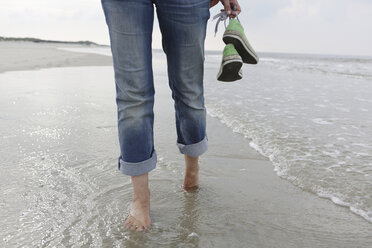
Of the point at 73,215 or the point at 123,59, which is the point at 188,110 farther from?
the point at 73,215

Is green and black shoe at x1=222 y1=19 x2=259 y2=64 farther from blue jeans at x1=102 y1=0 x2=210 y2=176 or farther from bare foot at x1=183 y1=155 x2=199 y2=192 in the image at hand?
bare foot at x1=183 y1=155 x2=199 y2=192

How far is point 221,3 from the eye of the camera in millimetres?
1892

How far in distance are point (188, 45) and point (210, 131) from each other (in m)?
1.76

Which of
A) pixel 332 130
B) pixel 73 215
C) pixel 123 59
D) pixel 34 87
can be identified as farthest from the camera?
pixel 34 87

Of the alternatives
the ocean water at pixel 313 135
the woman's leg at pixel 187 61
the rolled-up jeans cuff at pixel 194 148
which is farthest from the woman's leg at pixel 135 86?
the ocean water at pixel 313 135

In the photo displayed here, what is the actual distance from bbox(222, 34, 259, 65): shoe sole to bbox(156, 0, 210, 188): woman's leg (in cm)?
14

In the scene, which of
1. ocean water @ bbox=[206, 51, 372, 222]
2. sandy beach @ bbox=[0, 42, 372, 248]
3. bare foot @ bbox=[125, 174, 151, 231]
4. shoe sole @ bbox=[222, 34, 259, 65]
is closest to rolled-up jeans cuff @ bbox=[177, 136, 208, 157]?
sandy beach @ bbox=[0, 42, 372, 248]

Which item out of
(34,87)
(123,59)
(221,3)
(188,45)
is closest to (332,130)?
(221,3)

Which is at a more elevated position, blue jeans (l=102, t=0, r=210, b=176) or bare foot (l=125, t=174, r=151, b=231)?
blue jeans (l=102, t=0, r=210, b=176)

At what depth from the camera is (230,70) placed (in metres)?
1.73

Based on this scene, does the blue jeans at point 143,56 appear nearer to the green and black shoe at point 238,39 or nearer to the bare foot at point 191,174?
the green and black shoe at point 238,39

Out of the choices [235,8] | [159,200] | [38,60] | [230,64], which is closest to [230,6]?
[235,8]

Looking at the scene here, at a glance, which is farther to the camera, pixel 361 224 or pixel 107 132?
pixel 107 132

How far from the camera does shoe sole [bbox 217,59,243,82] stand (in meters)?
1.69
